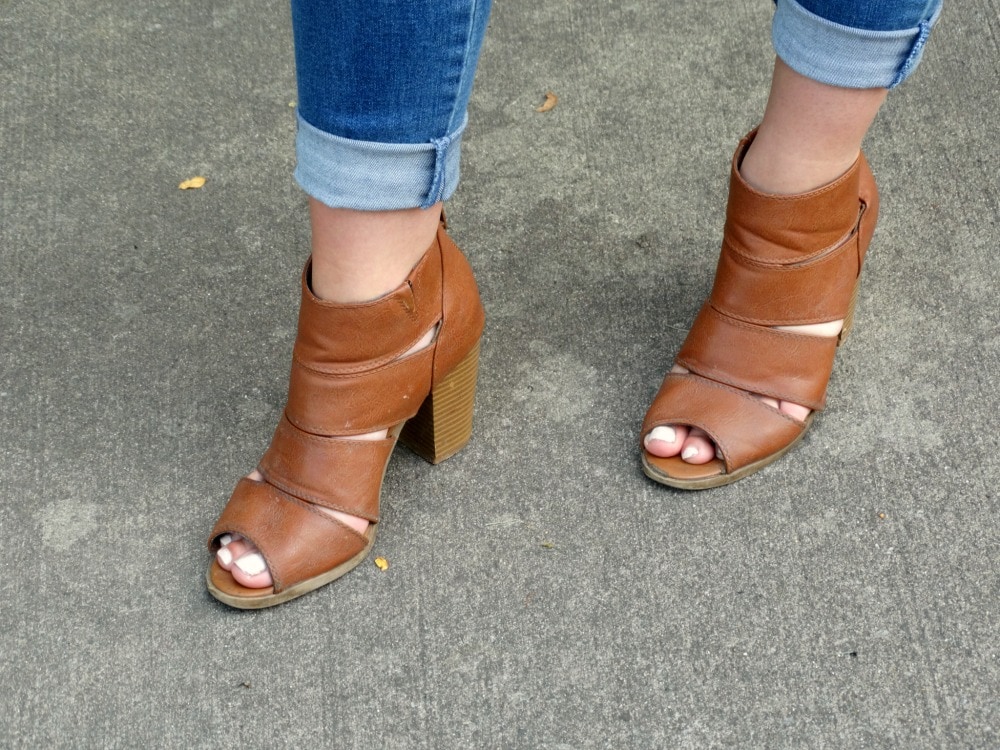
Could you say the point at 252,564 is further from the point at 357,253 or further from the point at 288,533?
the point at 357,253

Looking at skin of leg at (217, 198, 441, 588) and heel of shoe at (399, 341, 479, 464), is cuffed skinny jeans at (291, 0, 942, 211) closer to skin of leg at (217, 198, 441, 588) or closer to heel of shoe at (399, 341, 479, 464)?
skin of leg at (217, 198, 441, 588)

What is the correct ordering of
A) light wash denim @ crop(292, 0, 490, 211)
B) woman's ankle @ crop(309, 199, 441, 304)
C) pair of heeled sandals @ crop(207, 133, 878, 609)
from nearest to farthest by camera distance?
1. light wash denim @ crop(292, 0, 490, 211)
2. woman's ankle @ crop(309, 199, 441, 304)
3. pair of heeled sandals @ crop(207, 133, 878, 609)

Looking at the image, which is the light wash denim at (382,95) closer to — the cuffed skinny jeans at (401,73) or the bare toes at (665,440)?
the cuffed skinny jeans at (401,73)

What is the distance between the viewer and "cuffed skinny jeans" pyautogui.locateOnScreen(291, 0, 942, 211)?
0.99 m

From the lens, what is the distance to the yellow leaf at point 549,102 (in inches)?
77.2

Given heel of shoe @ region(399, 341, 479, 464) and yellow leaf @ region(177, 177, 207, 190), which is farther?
yellow leaf @ region(177, 177, 207, 190)

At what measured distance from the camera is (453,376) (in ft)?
4.52

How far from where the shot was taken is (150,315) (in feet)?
5.34

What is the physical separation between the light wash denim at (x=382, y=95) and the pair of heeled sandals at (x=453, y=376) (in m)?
0.15

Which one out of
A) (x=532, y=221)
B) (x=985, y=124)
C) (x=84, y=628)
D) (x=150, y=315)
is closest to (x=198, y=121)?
(x=150, y=315)

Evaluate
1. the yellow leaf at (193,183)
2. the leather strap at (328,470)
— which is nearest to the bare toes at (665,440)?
the leather strap at (328,470)

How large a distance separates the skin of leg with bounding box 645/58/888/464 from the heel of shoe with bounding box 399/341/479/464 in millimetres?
233

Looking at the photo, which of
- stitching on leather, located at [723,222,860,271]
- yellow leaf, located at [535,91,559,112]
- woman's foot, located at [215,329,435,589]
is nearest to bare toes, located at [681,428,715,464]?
stitching on leather, located at [723,222,860,271]

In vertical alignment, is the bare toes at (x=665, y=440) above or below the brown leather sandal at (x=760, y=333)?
below
